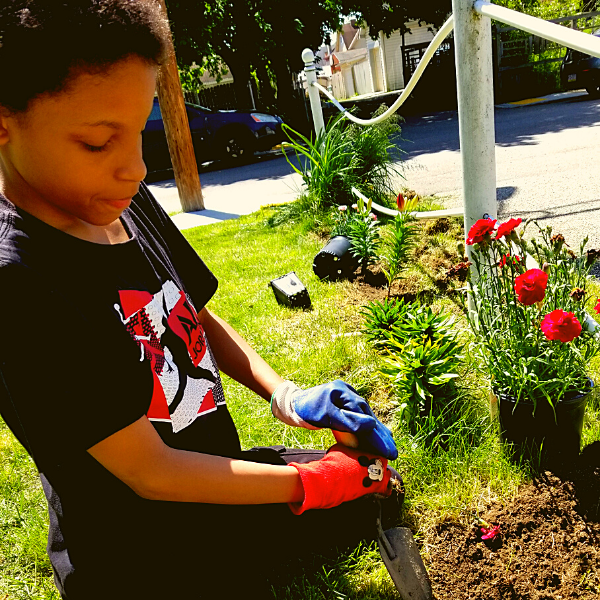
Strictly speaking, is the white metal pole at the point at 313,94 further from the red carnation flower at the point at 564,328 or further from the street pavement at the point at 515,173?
the red carnation flower at the point at 564,328

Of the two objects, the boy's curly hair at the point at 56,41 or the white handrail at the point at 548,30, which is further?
the white handrail at the point at 548,30

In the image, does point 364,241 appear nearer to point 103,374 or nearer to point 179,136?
point 103,374

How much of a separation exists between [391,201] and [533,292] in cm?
413

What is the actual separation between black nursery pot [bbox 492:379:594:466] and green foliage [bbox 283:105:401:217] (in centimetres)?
381

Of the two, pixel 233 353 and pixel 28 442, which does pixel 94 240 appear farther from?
pixel 233 353

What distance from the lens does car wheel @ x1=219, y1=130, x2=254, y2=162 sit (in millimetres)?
12125

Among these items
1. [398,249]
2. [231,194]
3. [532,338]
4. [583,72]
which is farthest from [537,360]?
[583,72]

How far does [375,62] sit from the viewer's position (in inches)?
1405

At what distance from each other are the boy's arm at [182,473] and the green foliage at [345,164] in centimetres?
426

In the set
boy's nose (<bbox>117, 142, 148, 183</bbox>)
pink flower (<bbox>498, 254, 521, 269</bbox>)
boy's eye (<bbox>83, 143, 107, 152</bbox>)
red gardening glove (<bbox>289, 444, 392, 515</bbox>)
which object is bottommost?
red gardening glove (<bbox>289, 444, 392, 515</bbox>)

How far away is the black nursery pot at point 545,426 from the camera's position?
1.62 meters

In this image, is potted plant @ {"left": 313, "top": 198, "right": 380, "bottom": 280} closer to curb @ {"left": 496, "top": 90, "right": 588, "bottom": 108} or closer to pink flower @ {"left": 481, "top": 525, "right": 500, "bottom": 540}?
pink flower @ {"left": 481, "top": 525, "right": 500, "bottom": 540}

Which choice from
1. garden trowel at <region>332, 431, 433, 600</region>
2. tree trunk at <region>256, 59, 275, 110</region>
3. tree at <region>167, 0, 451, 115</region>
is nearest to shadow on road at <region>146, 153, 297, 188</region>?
tree at <region>167, 0, 451, 115</region>

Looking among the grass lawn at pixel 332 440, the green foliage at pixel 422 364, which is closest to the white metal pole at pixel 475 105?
the green foliage at pixel 422 364
